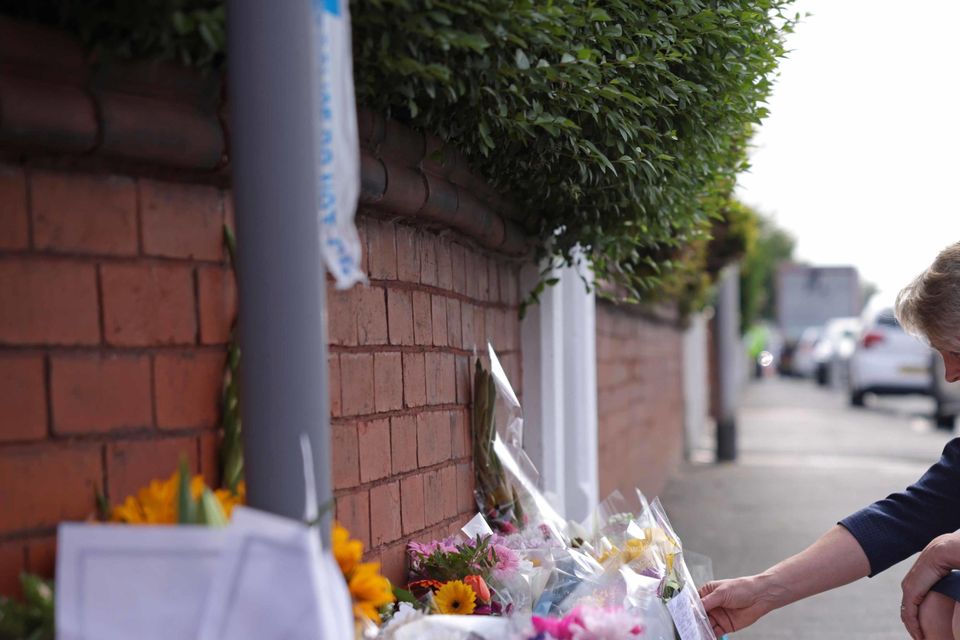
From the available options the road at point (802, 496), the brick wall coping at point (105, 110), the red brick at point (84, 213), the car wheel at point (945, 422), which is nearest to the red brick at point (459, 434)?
the brick wall coping at point (105, 110)

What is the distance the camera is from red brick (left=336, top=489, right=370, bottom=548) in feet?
6.99

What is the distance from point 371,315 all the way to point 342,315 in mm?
139

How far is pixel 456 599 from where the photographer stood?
2172 mm

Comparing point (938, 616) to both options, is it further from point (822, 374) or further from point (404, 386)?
point (822, 374)

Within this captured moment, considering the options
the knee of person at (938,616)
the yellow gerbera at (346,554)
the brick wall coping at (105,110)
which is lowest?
the knee of person at (938,616)

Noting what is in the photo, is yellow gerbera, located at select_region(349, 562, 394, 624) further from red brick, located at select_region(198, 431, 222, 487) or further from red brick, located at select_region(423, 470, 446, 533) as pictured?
red brick, located at select_region(423, 470, 446, 533)

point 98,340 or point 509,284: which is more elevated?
point 509,284

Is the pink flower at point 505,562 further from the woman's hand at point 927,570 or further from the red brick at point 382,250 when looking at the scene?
the woman's hand at point 927,570

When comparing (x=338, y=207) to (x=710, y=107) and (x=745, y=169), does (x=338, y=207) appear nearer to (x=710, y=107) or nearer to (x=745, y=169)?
(x=710, y=107)

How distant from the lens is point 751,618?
273 cm

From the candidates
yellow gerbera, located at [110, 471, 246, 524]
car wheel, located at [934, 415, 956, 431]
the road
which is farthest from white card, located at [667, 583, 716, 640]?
car wheel, located at [934, 415, 956, 431]

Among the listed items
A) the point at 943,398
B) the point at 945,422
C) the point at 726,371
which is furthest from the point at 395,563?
the point at 945,422

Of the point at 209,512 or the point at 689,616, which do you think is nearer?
the point at 209,512

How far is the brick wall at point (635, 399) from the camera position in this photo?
19.0ft
